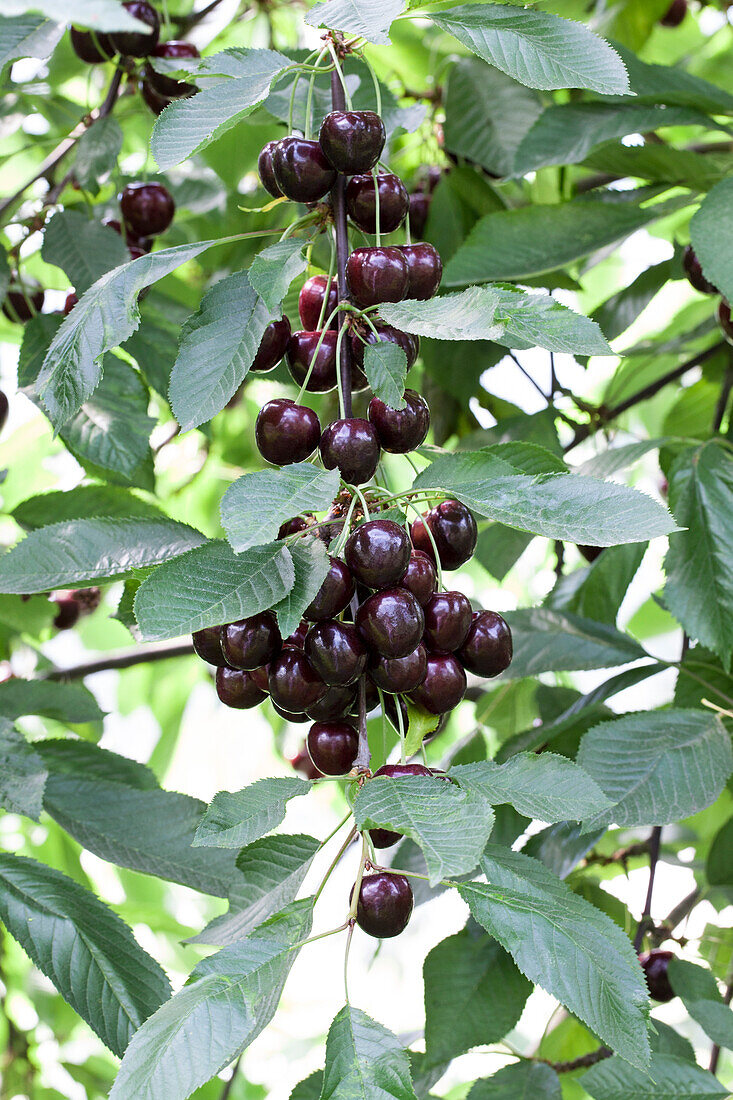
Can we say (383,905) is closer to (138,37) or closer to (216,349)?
(216,349)

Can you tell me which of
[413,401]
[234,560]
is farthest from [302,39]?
[234,560]

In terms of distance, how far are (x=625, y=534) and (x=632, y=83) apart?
83 cm

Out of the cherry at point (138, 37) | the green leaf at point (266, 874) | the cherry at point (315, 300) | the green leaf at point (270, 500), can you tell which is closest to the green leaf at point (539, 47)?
the cherry at point (315, 300)

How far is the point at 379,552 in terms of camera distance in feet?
1.94

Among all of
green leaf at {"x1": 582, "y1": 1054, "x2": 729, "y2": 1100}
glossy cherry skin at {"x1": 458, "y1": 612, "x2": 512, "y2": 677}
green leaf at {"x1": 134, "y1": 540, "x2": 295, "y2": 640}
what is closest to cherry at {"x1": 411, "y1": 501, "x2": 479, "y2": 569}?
glossy cherry skin at {"x1": 458, "y1": 612, "x2": 512, "y2": 677}

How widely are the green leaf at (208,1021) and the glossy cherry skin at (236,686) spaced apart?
6.1 inches

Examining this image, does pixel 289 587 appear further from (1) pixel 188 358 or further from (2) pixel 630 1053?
(2) pixel 630 1053

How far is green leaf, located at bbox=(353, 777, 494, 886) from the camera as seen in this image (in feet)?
1.56

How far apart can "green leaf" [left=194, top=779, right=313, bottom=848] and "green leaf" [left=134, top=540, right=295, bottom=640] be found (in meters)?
0.11

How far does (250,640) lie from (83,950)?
32 cm

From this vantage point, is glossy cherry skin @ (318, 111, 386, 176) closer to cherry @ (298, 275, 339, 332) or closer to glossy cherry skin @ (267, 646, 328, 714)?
cherry @ (298, 275, 339, 332)

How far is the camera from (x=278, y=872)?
2.24 feet

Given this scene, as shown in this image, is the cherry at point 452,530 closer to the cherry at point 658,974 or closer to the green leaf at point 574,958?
the green leaf at point 574,958

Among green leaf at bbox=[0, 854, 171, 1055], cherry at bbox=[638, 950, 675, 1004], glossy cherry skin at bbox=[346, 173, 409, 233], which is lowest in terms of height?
cherry at bbox=[638, 950, 675, 1004]
